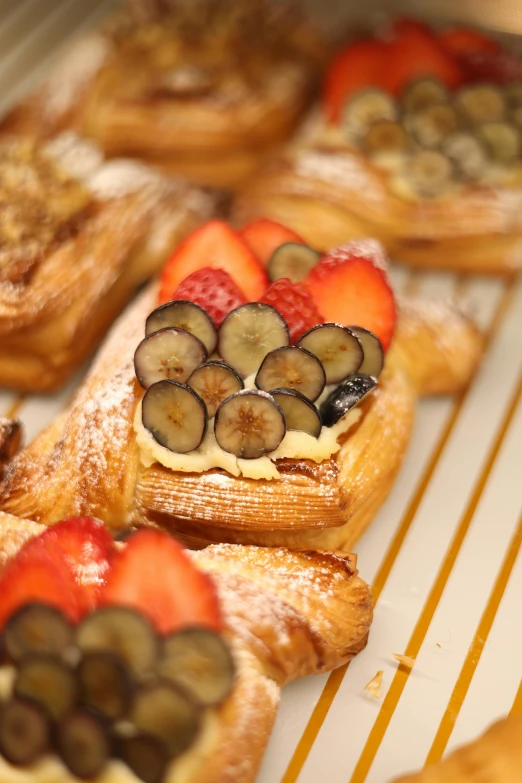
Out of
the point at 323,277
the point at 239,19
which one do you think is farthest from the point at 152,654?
the point at 239,19

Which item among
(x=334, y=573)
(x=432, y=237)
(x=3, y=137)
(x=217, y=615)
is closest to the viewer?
(x=217, y=615)

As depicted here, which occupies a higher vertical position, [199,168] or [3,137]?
[3,137]

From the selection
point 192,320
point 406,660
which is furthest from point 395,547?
point 192,320

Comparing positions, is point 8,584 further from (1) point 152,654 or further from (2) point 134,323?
(2) point 134,323

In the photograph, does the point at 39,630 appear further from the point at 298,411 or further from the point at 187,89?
the point at 187,89

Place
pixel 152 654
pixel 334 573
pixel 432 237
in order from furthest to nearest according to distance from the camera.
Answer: pixel 432 237 < pixel 334 573 < pixel 152 654

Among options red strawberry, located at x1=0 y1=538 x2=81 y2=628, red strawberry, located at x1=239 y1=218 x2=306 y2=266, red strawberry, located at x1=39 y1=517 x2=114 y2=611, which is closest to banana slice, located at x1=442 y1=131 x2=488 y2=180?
red strawberry, located at x1=239 y1=218 x2=306 y2=266

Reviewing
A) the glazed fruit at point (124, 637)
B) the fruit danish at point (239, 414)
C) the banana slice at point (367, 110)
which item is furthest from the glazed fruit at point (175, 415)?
the banana slice at point (367, 110)

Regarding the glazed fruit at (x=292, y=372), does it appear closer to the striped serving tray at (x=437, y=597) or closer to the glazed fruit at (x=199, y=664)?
the striped serving tray at (x=437, y=597)
